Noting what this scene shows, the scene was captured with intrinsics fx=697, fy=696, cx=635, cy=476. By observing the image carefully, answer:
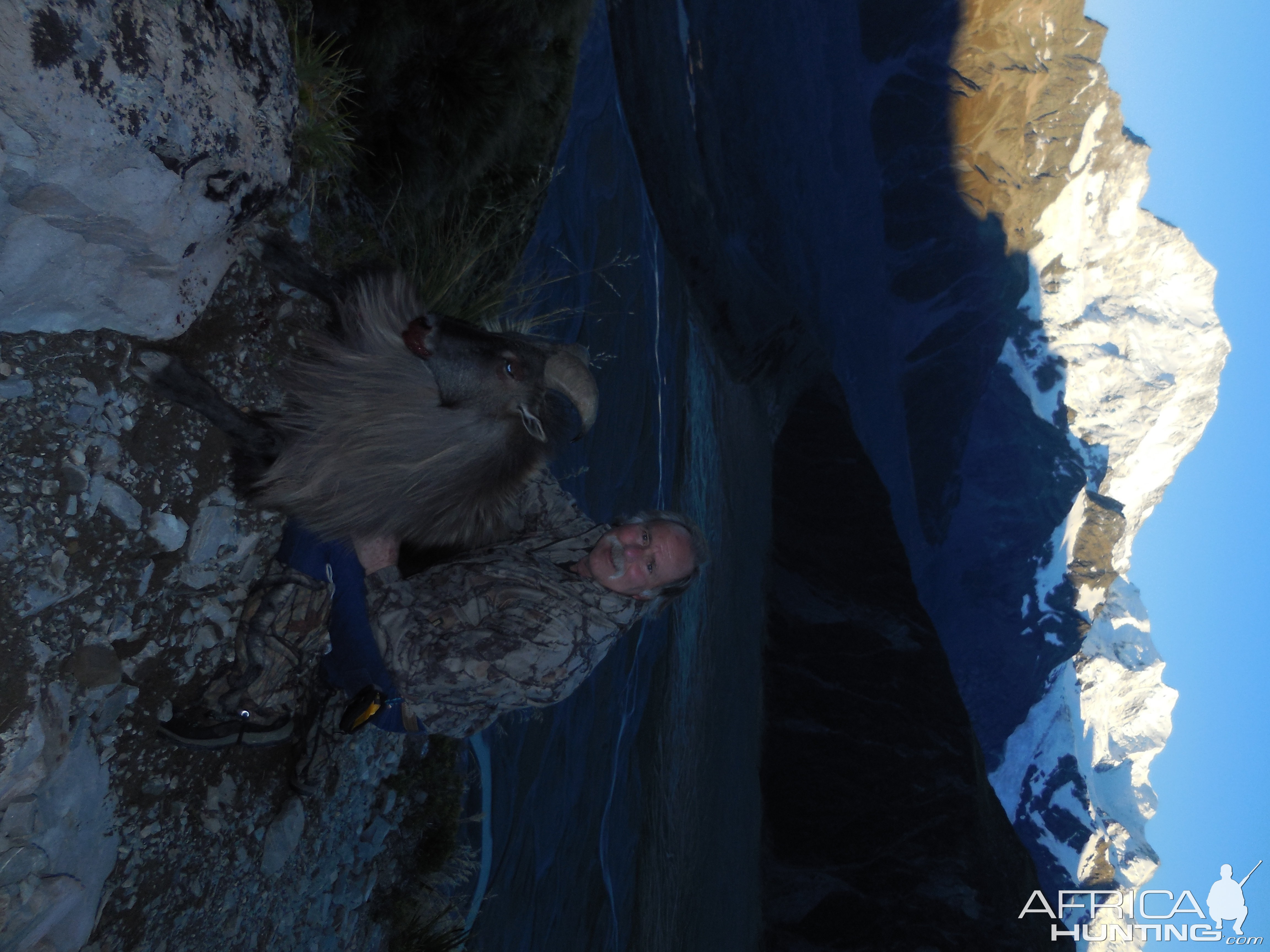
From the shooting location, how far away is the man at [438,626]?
1768 mm

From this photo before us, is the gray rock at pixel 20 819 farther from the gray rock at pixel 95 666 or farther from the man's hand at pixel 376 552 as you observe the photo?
the man's hand at pixel 376 552

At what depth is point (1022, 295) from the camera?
18875 millimetres

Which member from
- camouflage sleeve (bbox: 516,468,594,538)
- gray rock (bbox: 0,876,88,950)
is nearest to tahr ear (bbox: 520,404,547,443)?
camouflage sleeve (bbox: 516,468,594,538)

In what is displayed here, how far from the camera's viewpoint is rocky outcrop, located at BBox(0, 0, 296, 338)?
122 cm

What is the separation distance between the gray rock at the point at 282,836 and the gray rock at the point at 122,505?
1.13m

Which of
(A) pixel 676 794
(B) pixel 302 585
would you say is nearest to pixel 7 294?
(B) pixel 302 585

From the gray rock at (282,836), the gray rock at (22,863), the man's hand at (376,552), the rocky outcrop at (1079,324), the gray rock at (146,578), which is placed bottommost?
the gray rock at (22,863)

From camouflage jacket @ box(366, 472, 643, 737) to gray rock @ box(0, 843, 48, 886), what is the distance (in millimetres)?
776

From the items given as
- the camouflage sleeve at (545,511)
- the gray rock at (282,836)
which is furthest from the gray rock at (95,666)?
the camouflage sleeve at (545,511)

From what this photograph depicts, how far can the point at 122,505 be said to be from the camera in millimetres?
1652

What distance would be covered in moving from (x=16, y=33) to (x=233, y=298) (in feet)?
2.81

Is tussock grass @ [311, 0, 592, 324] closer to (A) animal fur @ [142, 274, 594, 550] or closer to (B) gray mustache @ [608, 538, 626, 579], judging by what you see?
(A) animal fur @ [142, 274, 594, 550]

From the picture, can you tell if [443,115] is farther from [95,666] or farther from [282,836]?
[282,836]

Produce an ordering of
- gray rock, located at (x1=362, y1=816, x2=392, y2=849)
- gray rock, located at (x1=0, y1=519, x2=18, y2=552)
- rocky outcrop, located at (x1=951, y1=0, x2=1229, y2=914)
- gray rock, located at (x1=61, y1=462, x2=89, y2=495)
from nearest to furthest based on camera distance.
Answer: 1. gray rock, located at (x1=0, y1=519, x2=18, y2=552)
2. gray rock, located at (x1=61, y1=462, x2=89, y2=495)
3. gray rock, located at (x1=362, y1=816, x2=392, y2=849)
4. rocky outcrop, located at (x1=951, y1=0, x2=1229, y2=914)
